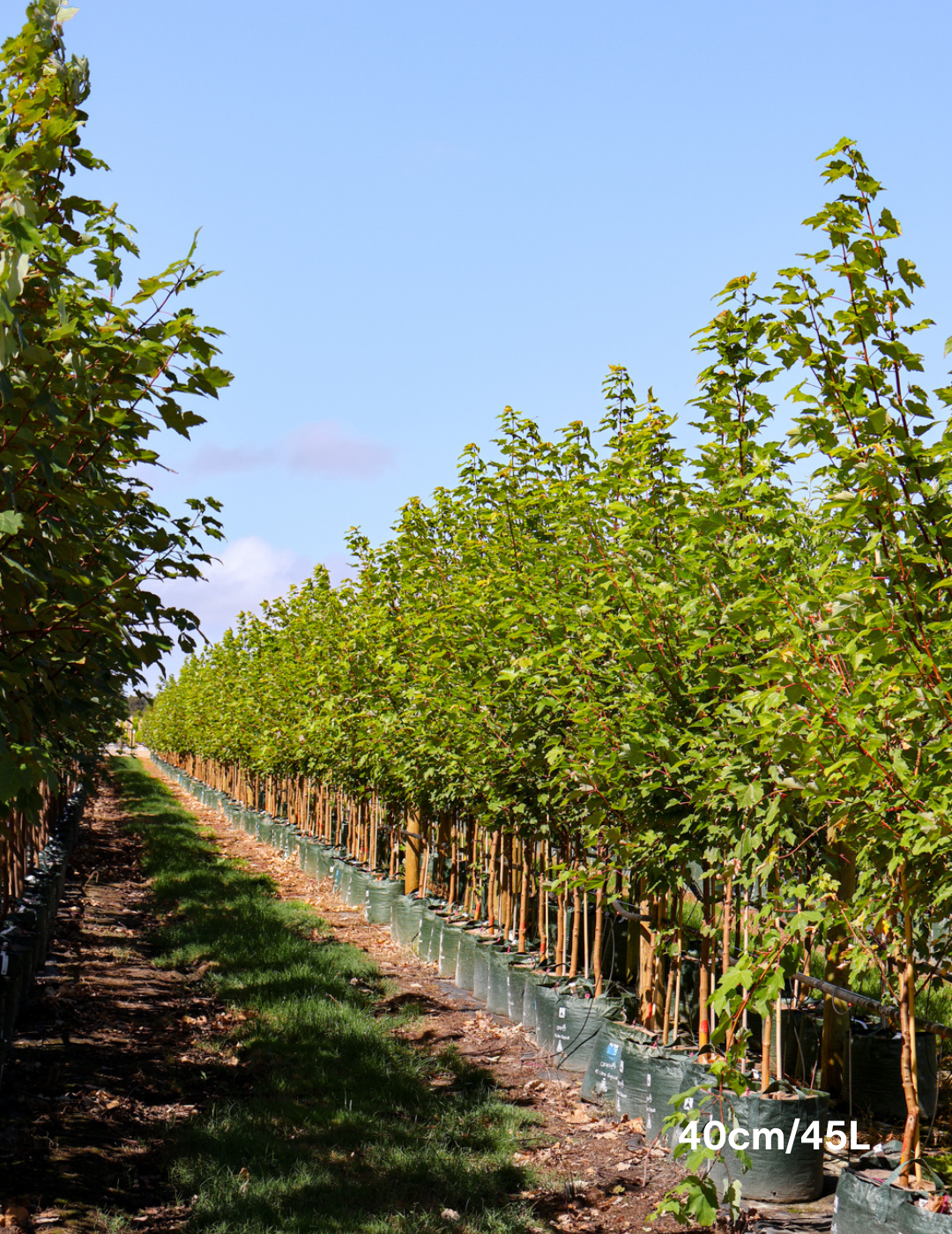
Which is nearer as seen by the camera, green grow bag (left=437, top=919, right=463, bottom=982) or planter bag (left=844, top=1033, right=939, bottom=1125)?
planter bag (left=844, top=1033, right=939, bottom=1125)

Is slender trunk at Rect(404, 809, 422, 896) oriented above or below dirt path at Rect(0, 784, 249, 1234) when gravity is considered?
above

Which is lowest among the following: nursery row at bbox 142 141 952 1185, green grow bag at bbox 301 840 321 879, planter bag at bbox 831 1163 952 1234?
green grow bag at bbox 301 840 321 879

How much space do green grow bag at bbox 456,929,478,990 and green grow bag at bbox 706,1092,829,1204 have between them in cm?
427

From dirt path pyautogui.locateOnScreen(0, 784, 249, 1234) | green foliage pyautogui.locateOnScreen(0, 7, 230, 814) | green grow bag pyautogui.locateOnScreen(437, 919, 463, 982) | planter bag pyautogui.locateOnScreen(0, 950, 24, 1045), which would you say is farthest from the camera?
green grow bag pyautogui.locateOnScreen(437, 919, 463, 982)

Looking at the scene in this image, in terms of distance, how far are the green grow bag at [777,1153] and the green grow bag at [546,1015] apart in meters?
2.27

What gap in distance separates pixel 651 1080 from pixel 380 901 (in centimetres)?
751

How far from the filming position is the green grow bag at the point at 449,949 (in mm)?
9680

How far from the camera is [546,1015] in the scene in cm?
728

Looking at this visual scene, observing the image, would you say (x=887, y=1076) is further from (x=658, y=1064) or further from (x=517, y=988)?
(x=517, y=988)

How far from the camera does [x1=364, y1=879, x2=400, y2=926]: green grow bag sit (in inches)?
500

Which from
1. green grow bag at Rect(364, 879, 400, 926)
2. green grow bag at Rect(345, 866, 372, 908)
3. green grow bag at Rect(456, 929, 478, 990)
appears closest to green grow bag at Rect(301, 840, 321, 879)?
green grow bag at Rect(345, 866, 372, 908)

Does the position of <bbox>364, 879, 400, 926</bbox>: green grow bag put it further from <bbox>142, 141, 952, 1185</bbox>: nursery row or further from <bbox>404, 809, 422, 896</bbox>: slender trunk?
<bbox>142, 141, 952, 1185</bbox>: nursery row

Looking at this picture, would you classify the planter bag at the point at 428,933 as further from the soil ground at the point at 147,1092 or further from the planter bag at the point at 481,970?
the planter bag at the point at 481,970

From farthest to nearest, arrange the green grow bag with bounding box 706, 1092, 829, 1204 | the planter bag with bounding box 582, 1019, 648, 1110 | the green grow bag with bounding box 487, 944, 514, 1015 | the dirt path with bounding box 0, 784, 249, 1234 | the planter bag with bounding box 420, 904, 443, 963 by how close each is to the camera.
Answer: the planter bag with bounding box 420, 904, 443, 963
the green grow bag with bounding box 487, 944, 514, 1015
the planter bag with bounding box 582, 1019, 648, 1110
the green grow bag with bounding box 706, 1092, 829, 1204
the dirt path with bounding box 0, 784, 249, 1234
